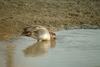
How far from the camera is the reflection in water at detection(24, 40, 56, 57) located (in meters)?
9.18

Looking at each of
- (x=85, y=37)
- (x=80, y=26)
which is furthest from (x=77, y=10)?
(x=85, y=37)

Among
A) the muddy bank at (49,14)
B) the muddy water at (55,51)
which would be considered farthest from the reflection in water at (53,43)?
Result: the muddy bank at (49,14)

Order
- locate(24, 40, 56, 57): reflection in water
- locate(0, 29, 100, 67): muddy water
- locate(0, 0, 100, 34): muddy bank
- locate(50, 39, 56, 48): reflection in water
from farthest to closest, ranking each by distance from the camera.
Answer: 1. locate(0, 0, 100, 34): muddy bank
2. locate(50, 39, 56, 48): reflection in water
3. locate(24, 40, 56, 57): reflection in water
4. locate(0, 29, 100, 67): muddy water

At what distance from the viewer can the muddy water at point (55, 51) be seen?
8.32m

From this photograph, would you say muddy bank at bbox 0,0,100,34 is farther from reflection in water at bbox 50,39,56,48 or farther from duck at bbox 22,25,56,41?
reflection in water at bbox 50,39,56,48

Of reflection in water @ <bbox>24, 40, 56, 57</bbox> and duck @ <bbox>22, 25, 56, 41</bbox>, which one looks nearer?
reflection in water @ <bbox>24, 40, 56, 57</bbox>

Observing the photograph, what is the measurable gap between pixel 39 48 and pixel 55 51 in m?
0.48

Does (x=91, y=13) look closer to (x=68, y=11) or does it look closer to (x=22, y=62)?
(x=68, y=11)

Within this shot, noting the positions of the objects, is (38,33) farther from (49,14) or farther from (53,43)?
(49,14)

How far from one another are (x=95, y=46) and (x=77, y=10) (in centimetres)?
446

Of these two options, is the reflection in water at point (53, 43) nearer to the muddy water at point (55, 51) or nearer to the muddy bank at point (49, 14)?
the muddy water at point (55, 51)

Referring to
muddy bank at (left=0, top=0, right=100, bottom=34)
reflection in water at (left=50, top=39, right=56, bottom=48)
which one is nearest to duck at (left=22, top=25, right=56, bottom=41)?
reflection in water at (left=50, top=39, right=56, bottom=48)

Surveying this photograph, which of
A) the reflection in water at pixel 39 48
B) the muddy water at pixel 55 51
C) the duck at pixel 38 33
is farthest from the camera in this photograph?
the duck at pixel 38 33

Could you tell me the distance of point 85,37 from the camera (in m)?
10.7
